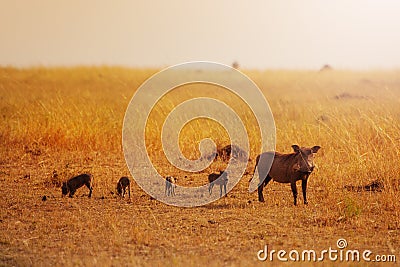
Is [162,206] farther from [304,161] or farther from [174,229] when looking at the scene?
[304,161]

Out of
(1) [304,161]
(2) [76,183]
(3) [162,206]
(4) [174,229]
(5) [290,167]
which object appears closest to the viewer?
(4) [174,229]

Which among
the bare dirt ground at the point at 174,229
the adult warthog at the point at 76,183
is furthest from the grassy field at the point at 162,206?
the adult warthog at the point at 76,183

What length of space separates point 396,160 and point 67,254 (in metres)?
5.36

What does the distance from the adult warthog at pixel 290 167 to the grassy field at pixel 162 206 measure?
0.29 meters

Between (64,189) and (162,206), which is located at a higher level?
(64,189)

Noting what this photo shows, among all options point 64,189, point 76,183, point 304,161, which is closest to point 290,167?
point 304,161

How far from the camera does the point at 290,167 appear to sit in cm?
816

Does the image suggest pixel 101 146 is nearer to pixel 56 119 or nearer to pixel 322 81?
pixel 56 119

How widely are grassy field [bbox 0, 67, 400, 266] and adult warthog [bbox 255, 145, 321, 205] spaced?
0.29m

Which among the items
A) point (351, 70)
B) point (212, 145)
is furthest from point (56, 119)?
point (351, 70)

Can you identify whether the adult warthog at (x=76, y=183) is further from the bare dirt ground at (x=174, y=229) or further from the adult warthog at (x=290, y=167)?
the adult warthog at (x=290, y=167)

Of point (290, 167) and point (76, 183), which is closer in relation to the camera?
point (290, 167)

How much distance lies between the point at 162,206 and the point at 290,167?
5.52 ft

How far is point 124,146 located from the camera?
41.8 ft
